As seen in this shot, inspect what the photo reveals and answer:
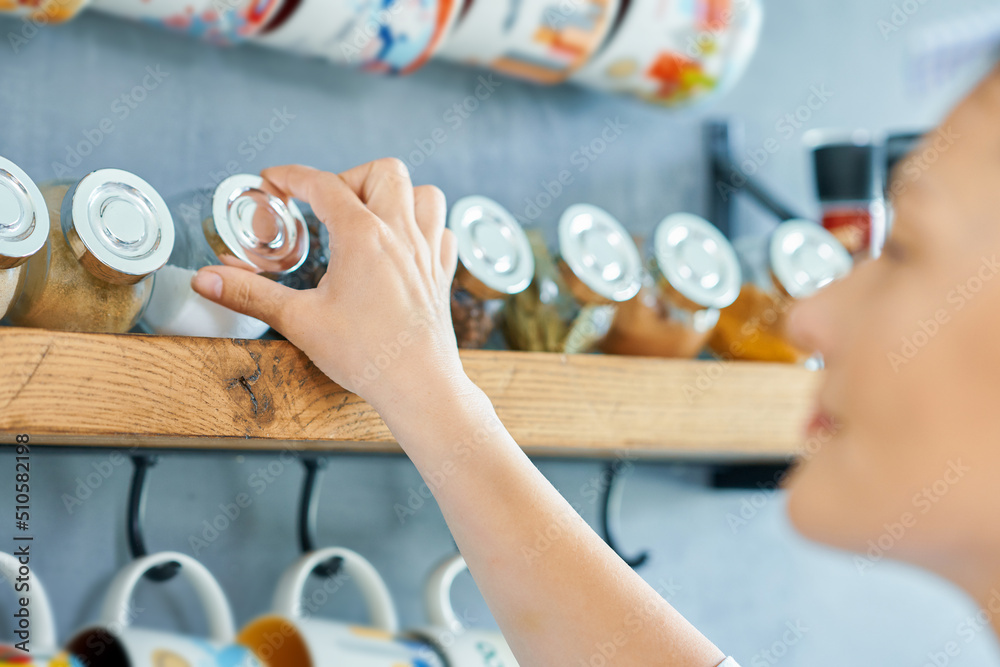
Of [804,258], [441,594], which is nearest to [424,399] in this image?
[441,594]

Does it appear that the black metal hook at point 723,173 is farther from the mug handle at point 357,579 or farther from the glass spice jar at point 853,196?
the mug handle at point 357,579

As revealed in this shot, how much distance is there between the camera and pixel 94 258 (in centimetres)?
48

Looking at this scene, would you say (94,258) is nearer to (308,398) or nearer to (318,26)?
(308,398)

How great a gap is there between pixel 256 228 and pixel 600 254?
0.28 metres

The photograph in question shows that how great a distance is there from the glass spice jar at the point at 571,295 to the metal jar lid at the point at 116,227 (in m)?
0.28

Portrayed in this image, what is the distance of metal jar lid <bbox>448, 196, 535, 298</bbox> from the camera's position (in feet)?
2.10

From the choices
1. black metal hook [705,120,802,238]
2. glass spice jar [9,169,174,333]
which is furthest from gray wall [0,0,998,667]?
glass spice jar [9,169,174,333]

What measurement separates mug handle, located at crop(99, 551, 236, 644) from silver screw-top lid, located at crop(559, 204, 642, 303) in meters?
0.35

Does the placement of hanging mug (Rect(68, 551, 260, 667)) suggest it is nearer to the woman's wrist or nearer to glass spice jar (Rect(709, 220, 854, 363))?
the woman's wrist

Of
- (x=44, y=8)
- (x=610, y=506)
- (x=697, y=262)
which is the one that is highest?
(x=44, y=8)

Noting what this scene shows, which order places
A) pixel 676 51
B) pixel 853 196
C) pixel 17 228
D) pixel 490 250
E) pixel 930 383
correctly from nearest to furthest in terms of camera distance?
pixel 930 383 → pixel 17 228 → pixel 490 250 → pixel 676 51 → pixel 853 196

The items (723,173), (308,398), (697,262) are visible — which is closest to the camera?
(308,398)

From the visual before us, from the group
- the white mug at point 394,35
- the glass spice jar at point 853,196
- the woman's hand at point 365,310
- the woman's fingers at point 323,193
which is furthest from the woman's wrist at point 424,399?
the glass spice jar at point 853,196

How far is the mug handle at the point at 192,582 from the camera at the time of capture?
A: 58 centimetres
